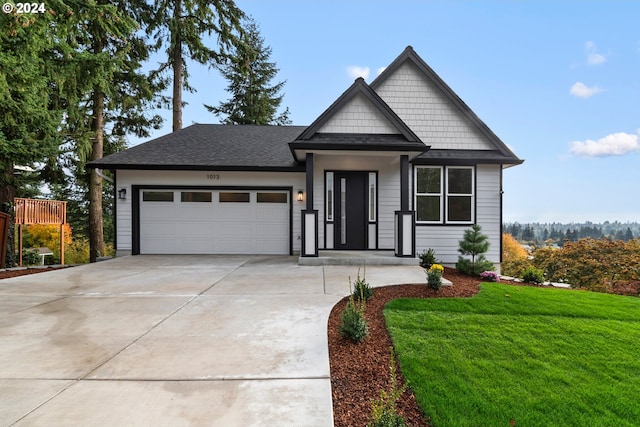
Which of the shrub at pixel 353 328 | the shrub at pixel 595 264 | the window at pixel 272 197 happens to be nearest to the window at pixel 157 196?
the window at pixel 272 197

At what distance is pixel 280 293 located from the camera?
523 centimetres

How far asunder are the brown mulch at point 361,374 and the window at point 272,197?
6.15 meters

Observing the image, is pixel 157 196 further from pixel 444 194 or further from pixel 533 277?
pixel 533 277

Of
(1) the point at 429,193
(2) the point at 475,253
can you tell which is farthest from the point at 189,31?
(2) the point at 475,253

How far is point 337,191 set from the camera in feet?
32.2

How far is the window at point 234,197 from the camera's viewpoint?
1015 centimetres

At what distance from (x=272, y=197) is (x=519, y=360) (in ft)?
26.9

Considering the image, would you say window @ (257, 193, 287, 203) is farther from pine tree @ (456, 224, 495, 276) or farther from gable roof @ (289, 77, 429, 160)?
pine tree @ (456, 224, 495, 276)

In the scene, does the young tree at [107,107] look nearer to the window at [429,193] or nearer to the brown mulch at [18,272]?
the brown mulch at [18,272]

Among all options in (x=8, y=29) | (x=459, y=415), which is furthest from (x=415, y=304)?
(x=8, y=29)

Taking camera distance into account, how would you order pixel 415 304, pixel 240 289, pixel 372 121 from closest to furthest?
pixel 415 304, pixel 240 289, pixel 372 121

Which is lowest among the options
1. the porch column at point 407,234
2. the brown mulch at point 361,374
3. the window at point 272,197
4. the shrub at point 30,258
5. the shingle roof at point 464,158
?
the shrub at point 30,258

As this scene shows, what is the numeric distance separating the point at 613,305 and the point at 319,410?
5700 mm

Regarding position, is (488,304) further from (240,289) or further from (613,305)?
(240,289)
